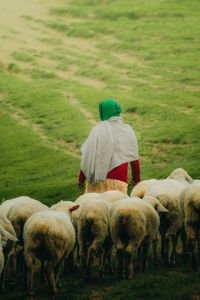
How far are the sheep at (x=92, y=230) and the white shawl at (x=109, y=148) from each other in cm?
142

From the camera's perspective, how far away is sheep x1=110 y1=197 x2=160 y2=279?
7051mm

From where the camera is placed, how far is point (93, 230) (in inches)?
288

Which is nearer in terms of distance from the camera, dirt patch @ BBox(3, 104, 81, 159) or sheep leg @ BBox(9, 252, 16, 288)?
sheep leg @ BBox(9, 252, 16, 288)

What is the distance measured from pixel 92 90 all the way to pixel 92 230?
25.0 metres

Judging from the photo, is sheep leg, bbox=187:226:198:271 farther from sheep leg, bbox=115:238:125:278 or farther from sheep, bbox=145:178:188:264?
sheep leg, bbox=115:238:125:278

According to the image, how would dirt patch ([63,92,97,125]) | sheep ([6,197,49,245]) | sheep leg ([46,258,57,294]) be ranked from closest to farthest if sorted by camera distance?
1. sheep leg ([46,258,57,294])
2. sheep ([6,197,49,245])
3. dirt patch ([63,92,97,125])

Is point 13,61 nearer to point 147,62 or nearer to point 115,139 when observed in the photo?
point 147,62

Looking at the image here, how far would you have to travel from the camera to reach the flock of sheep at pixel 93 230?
21.9 ft

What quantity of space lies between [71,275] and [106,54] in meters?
32.6

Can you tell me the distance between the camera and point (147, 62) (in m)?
36.2

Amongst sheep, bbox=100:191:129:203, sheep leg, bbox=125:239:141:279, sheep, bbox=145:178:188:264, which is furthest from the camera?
sheep, bbox=100:191:129:203

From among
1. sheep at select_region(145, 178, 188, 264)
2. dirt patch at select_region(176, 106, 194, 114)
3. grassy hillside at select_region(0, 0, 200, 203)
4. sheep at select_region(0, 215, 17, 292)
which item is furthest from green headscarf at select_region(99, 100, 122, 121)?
dirt patch at select_region(176, 106, 194, 114)

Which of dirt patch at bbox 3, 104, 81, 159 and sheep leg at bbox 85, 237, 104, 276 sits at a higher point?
sheep leg at bbox 85, 237, 104, 276

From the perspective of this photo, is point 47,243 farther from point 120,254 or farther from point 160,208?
point 160,208
